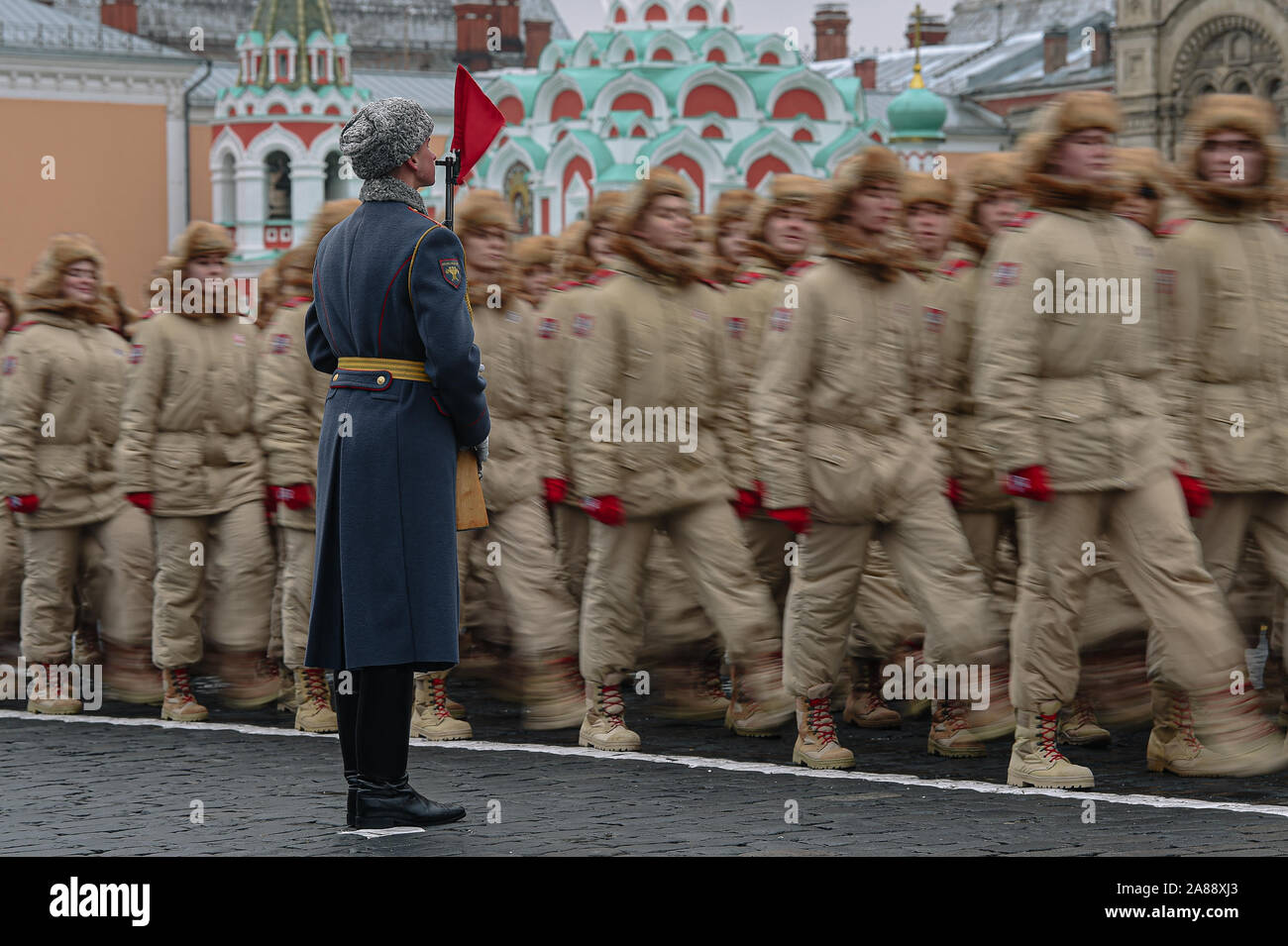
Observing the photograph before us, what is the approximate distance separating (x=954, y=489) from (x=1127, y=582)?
1400 millimetres

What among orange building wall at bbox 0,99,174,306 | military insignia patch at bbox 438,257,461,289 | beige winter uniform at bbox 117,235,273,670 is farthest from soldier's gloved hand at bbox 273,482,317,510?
orange building wall at bbox 0,99,174,306

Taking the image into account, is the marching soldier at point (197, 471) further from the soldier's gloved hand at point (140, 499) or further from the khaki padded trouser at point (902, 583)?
the khaki padded trouser at point (902, 583)

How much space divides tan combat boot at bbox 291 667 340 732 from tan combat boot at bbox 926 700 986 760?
252 centimetres

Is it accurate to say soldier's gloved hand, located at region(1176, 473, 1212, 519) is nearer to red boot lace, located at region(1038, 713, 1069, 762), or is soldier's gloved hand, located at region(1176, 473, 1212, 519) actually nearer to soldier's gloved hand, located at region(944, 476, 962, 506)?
red boot lace, located at region(1038, 713, 1069, 762)

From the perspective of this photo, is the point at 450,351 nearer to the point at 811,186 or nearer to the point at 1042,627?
the point at 1042,627

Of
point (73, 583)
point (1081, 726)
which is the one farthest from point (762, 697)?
point (73, 583)

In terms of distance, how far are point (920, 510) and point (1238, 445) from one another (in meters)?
1.18

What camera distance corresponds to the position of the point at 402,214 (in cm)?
665

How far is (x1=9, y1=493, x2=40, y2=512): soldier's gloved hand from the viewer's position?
401 inches

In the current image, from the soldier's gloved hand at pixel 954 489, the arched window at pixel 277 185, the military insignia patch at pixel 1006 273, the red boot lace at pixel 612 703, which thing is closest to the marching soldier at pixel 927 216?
the soldier's gloved hand at pixel 954 489

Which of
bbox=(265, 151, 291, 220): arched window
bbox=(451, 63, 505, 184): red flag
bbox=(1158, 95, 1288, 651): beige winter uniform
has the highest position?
bbox=(265, 151, 291, 220): arched window

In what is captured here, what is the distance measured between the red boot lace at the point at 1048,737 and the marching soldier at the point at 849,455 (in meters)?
0.57

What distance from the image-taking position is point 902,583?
8.15 m

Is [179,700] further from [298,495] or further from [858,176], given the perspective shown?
[858,176]
